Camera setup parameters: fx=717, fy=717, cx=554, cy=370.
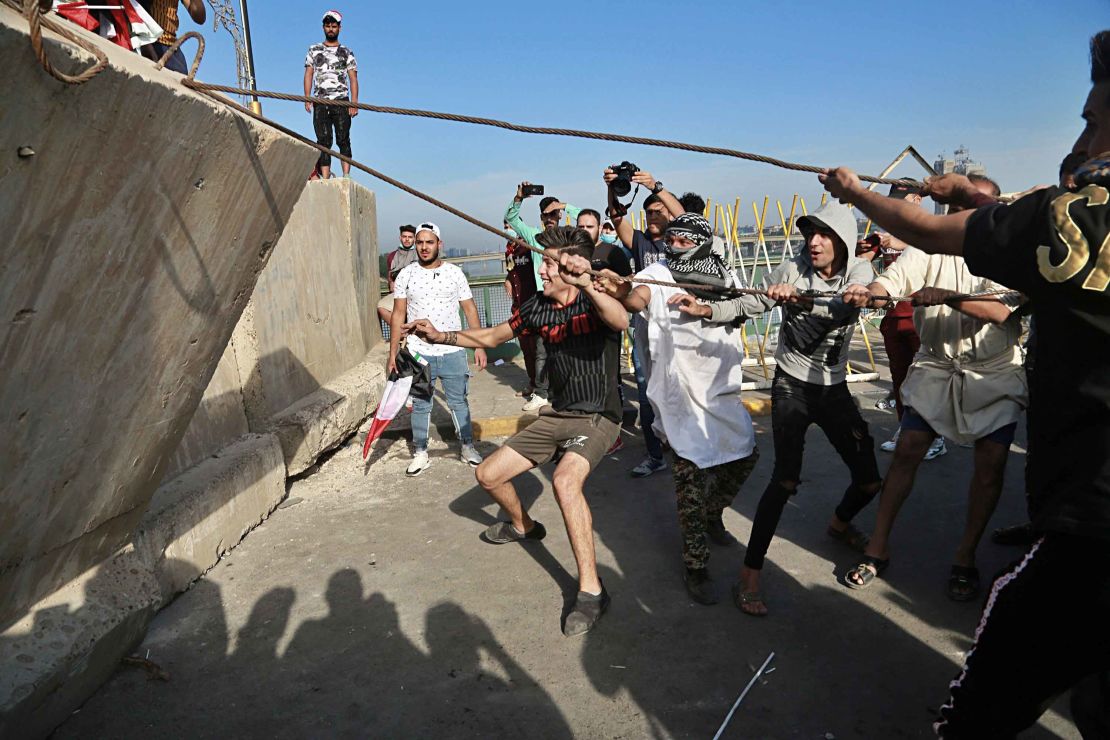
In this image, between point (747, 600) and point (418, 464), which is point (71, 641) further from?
point (418, 464)

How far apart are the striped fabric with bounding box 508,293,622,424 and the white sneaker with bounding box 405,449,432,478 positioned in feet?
6.76

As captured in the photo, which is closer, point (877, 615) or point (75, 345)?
point (75, 345)

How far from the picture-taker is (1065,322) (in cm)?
161

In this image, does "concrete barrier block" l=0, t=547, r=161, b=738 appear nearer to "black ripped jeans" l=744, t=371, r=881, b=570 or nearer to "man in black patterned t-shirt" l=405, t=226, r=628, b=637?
"man in black patterned t-shirt" l=405, t=226, r=628, b=637

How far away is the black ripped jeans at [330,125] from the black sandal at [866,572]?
655 centimetres

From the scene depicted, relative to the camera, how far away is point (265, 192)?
94.3 inches

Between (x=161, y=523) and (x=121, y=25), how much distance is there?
2099 millimetres

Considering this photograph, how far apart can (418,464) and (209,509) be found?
1.77 meters

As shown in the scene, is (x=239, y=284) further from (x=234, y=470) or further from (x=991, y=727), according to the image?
(x=991, y=727)

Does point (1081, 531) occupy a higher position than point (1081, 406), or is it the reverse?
point (1081, 406)

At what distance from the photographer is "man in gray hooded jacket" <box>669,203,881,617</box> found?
126 inches

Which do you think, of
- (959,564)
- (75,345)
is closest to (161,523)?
(75,345)

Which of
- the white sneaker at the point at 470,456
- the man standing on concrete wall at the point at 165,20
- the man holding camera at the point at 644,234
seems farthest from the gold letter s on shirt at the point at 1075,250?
the white sneaker at the point at 470,456

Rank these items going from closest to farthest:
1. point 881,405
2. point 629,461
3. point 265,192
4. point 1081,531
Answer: point 1081,531, point 265,192, point 629,461, point 881,405
